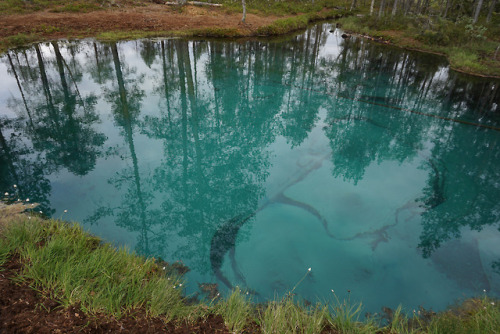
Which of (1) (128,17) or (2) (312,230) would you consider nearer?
Result: (2) (312,230)

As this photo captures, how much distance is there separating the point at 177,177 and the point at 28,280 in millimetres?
4602

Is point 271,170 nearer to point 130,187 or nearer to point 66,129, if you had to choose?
point 130,187

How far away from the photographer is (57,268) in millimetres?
3889

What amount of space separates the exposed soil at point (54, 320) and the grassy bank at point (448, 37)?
20669mm

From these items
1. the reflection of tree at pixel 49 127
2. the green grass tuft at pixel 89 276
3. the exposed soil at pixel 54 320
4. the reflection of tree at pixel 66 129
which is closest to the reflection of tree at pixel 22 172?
the reflection of tree at pixel 49 127

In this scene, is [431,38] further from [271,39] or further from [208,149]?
[208,149]

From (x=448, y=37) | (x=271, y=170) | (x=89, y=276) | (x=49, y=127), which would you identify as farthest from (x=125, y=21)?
(x=89, y=276)

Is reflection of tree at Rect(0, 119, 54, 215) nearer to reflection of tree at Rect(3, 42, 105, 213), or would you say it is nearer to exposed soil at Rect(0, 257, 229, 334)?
reflection of tree at Rect(3, 42, 105, 213)

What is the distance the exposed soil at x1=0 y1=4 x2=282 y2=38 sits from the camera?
20.4 metres

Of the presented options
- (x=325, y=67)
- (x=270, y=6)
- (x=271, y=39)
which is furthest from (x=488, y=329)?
(x=270, y=6)

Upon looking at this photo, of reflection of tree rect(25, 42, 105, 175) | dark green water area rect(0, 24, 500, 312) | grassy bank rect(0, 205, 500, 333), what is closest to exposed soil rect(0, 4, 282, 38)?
dark green water area rect(0, 24, 500, 312)

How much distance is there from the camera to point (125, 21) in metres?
23.6

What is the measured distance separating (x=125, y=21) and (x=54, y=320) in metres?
25.4

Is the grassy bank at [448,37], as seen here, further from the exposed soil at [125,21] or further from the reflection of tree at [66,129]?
the reflection of tree at [66,129]
